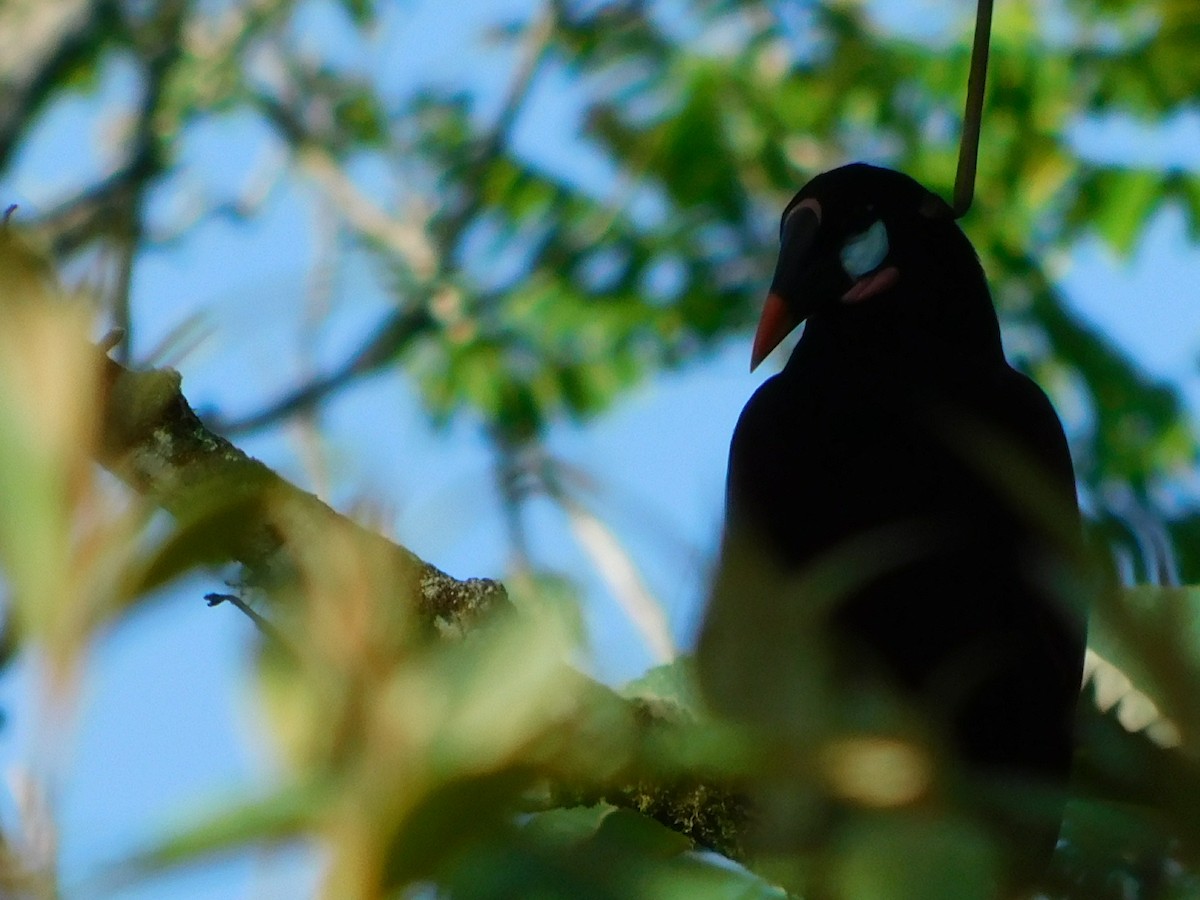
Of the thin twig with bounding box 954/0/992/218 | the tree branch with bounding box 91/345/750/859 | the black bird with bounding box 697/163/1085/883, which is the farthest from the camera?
the black bird with bounding box 697/163/1085/883

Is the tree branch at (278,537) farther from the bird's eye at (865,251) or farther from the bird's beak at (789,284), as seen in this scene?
the bird's eye at (865,251)

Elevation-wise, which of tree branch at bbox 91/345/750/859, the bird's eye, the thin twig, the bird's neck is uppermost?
the bird's eye

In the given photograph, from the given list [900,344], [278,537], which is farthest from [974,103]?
[278,537]

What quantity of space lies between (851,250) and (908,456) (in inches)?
14.8

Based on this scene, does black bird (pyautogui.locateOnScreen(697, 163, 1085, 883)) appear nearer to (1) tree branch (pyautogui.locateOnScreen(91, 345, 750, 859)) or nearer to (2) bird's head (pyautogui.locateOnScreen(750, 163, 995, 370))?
(2) bird's head (pyautogui.locateOnScreen(750, 163, 995, 370))

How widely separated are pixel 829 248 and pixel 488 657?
2019 mm

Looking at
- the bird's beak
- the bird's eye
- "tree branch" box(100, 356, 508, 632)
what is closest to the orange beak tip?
the bird's beak

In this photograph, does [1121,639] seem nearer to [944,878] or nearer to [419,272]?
[944,878]

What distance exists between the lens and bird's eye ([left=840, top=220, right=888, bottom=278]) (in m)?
2.34

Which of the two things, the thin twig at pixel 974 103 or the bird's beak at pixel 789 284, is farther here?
the bird's beak at pixel 789 284

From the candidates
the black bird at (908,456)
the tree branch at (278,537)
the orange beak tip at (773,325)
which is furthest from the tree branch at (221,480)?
the orange beak tip at (773,325)

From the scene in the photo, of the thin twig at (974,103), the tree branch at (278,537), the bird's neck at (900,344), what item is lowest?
the tree branch at (278,537)

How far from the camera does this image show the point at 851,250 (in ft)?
7.70

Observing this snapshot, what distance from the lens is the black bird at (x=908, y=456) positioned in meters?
1.98
